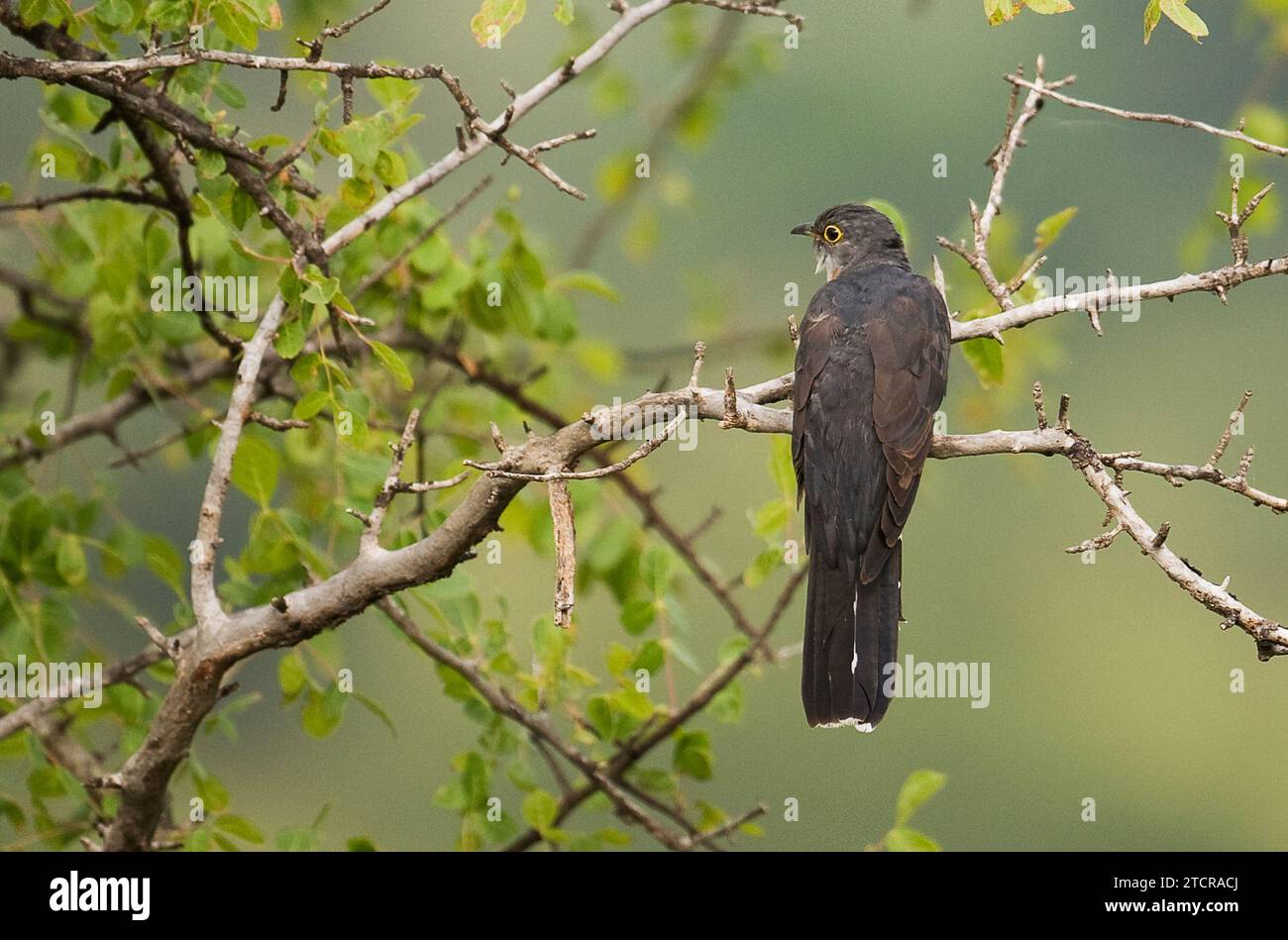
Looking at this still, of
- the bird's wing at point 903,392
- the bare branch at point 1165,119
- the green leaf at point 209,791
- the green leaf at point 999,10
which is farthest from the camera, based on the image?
the green leaf at point 209,791

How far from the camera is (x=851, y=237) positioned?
4785mm

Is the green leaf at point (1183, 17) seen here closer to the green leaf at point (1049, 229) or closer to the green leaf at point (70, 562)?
the green leaf at point (1049, 229)

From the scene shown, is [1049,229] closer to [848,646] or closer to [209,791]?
[848,646]

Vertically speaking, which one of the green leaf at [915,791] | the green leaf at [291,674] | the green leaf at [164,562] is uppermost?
the green leaf at [164,562]

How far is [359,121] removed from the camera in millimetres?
3381

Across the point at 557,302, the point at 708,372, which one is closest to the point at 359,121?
the point at 557,302

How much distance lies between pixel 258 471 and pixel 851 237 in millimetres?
2198

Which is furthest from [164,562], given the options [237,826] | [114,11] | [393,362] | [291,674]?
[114,11]

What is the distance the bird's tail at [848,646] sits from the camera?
3.60 meters

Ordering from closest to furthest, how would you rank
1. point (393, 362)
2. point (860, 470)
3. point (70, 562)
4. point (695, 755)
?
point (393, 362)
point (860, 470)
point (70, 562)
point (695, 755)

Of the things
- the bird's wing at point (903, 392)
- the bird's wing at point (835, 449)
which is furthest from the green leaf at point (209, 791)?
the bird's wing at point (903, 392)

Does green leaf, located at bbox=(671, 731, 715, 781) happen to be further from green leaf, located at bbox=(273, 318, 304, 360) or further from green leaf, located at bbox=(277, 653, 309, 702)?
green leaf, located at bbox=(273, 318, 304, 360)

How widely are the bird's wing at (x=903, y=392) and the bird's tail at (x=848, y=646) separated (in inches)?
2.4

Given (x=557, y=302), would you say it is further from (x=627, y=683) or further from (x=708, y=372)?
(x=708, y=372)
